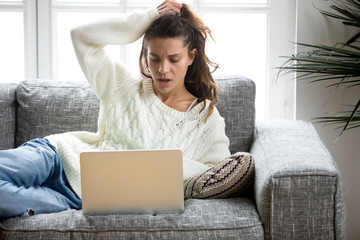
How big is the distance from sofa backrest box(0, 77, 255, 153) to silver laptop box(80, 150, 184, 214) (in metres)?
0.64

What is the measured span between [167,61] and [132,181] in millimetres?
582

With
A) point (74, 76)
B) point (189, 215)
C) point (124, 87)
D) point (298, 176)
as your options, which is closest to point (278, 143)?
point (298, 176)

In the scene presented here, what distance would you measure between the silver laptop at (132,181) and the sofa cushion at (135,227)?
0.11ft

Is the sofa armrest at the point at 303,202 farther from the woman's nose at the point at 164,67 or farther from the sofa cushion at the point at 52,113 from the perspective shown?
the sofa cushion at the point at 52,113

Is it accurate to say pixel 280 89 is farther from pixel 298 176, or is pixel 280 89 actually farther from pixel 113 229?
pixel 113 229

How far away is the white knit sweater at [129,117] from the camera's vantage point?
2.15m

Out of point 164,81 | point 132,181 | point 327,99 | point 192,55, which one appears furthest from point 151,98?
point 327,99

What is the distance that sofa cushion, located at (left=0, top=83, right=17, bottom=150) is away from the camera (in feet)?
7.64

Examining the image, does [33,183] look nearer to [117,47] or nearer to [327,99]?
[117,47]

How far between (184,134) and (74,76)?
948 mm

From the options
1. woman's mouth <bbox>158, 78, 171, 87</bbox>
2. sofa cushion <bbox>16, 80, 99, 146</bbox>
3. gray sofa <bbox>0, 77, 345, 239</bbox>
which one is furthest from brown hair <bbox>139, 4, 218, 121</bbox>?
gray sofa <bbox>0, 77, 345, 239</bbox>

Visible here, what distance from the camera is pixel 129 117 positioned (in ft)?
7.18

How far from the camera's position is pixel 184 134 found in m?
2.16

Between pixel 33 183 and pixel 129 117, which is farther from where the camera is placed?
pixel 129 117
